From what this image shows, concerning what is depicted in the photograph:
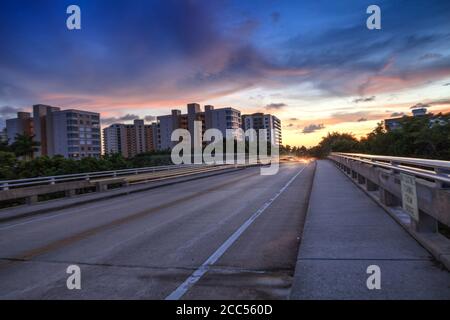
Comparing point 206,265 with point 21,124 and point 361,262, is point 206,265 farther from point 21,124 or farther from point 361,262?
point 21,124

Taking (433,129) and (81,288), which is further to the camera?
(433,129)

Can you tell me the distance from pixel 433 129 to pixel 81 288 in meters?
26.3

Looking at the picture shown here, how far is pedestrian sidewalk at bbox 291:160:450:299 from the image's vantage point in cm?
484

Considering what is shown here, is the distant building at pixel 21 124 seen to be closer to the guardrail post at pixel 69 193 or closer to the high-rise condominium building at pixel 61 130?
the high-rise condominium building at pixel 61 130

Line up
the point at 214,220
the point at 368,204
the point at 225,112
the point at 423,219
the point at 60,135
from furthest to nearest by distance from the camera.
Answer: the point at 225,112
the point at 60,135
the point at 368,204
the point at 214,220
the point at 423,219

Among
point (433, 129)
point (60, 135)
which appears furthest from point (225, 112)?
point (433, 129)

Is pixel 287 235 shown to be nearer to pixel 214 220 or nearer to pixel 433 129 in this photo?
pixel 214 220

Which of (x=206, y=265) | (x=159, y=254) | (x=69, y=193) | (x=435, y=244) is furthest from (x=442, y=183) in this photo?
(x=69, y=193)

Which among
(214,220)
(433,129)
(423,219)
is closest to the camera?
(423,219)

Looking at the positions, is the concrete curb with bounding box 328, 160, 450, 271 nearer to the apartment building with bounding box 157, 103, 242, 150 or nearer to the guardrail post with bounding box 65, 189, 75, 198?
the guardrail post with bounding box 65, 189, 75, 198

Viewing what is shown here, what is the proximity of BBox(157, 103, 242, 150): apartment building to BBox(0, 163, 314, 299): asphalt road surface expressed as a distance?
144m

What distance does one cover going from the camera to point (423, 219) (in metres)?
7.09

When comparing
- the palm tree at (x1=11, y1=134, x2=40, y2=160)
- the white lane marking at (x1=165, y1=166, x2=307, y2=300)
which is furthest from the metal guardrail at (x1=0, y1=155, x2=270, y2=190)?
the palm tree at (x1=11, y1=134, x2=40, y2=160)

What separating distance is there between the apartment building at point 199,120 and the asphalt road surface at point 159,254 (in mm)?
144438
